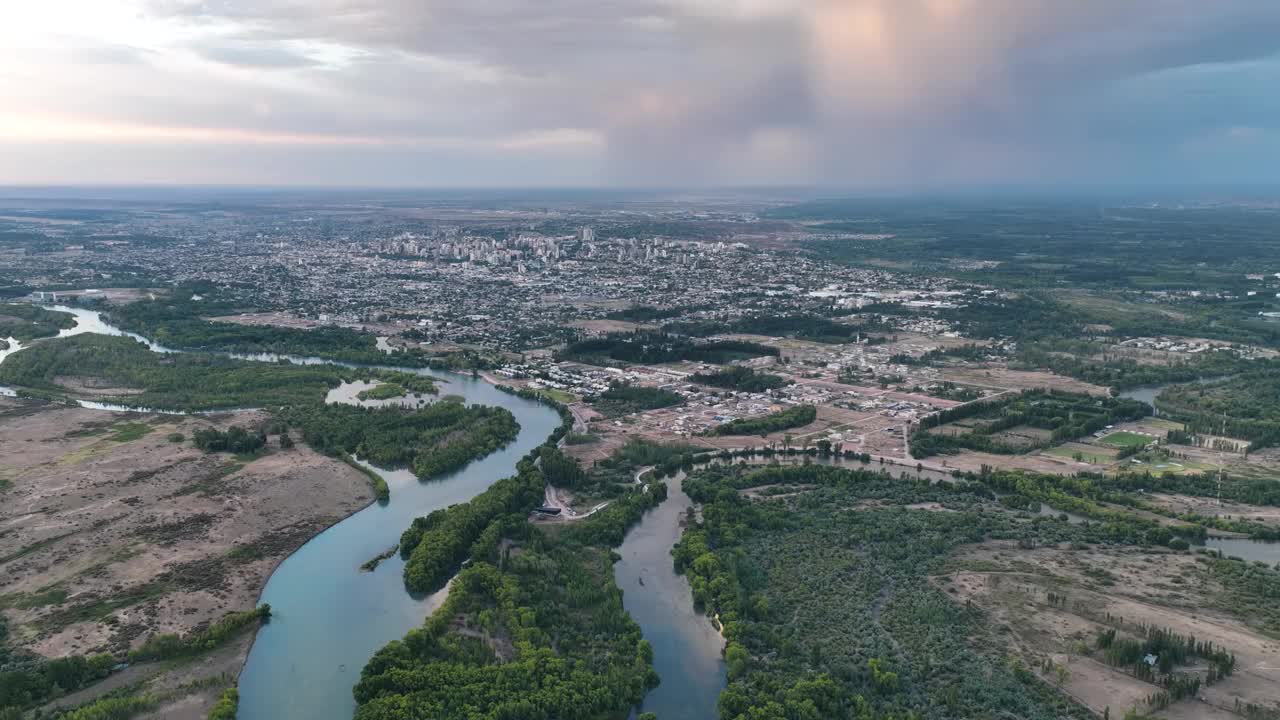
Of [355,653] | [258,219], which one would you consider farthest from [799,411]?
[258,219]

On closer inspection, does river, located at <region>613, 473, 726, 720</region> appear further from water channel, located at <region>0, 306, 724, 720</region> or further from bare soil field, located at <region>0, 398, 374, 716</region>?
bare soil field, located at <region>0, 398, 374, 716</region>

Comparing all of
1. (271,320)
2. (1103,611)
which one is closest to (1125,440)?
(1103,611)

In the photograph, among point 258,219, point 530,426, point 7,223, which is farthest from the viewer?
point 258,219

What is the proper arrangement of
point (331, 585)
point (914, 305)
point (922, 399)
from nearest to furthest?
point (331, 585), point (922, 399), point (914, 305)

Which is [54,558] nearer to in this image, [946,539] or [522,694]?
[522,694]

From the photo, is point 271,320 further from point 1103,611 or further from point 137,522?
point 1103,611

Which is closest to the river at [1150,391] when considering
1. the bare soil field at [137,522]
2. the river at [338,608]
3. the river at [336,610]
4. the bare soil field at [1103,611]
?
the bare soil field at [1103,611]

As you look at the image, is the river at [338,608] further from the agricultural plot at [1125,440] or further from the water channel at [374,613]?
the agricultural plot at [1125,440]
